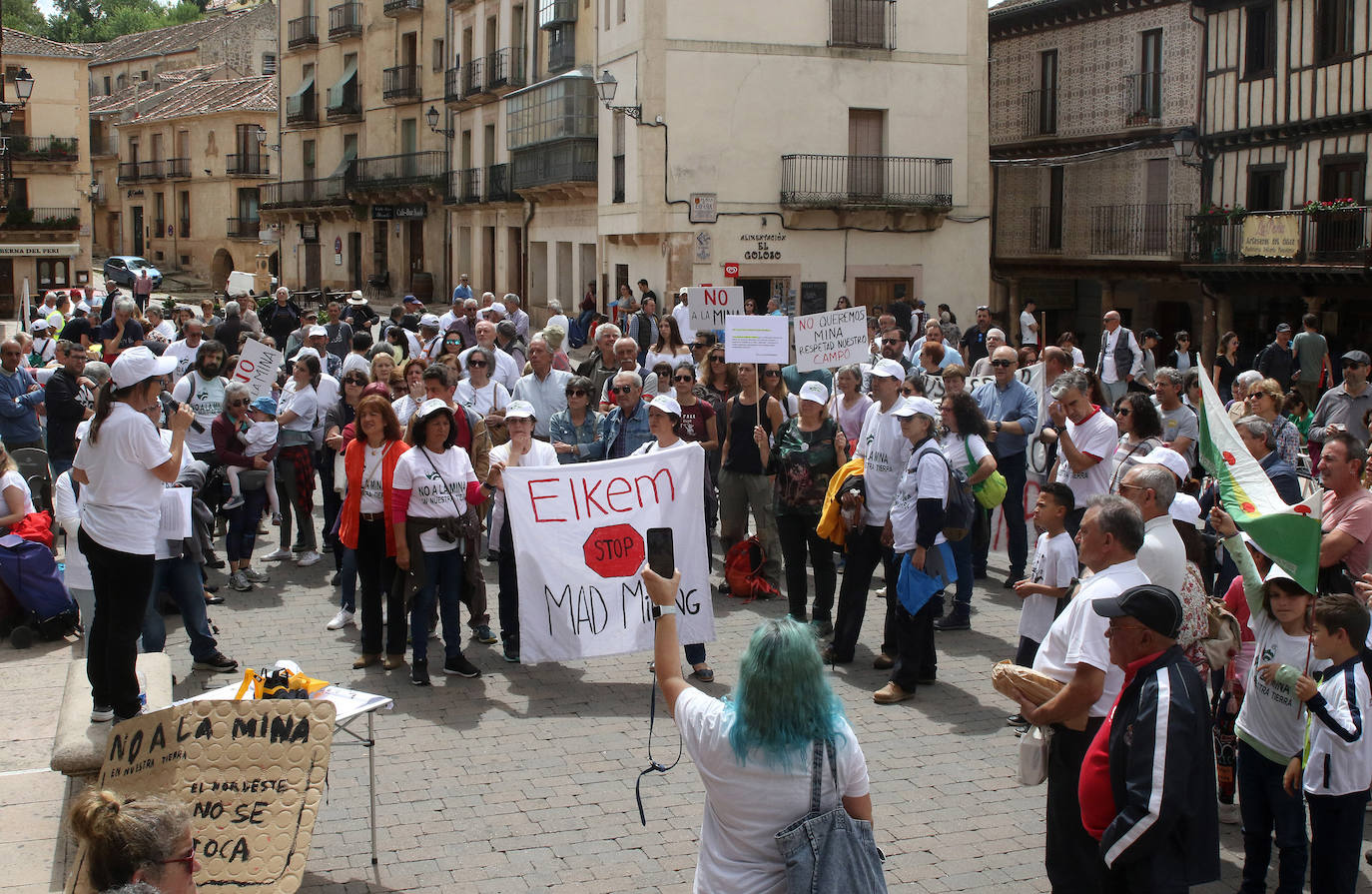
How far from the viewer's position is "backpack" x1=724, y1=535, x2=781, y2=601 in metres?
10.7

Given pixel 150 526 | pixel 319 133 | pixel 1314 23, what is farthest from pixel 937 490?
pixel 319 133

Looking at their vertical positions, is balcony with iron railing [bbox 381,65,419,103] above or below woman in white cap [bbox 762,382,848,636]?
above

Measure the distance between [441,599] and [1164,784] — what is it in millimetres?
5347

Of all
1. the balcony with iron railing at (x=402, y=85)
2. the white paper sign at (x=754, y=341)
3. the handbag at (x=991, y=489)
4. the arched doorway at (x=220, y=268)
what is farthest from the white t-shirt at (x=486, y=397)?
the arched doorway at (x=220, y=268)

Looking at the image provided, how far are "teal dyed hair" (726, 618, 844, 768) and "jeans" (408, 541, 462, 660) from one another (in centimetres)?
475

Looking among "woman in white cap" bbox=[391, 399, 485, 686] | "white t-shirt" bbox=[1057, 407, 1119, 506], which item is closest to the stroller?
"woman in white cap" bbox=[391, 399, 485, 686]

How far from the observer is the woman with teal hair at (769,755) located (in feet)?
12.6

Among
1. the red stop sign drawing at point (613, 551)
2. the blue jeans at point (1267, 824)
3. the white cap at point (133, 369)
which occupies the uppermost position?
the white cap at point (133, 369)

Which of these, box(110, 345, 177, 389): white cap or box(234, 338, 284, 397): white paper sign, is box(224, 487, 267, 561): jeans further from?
box(110, 345, 177, 389): white cap

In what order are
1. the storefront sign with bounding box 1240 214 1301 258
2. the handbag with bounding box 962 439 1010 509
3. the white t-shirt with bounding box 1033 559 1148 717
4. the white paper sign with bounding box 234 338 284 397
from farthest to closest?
the storefront sign with bounding box 1240 214 1301 258 < the white paper sign with bounding box 234 338 284 397 < the handbag with bounding box 962 439 1010 509 < the white t-shirt with bounding box 1033 559 1148 717

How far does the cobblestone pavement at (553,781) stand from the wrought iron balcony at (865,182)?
20.3m

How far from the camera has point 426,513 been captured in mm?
8312

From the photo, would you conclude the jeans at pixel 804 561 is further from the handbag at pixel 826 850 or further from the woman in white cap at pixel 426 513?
the handbag at pixel 826 850

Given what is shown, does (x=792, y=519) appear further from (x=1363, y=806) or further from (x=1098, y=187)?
(x=1098, y=187)
